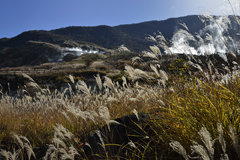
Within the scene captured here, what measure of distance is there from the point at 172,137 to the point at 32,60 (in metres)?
114

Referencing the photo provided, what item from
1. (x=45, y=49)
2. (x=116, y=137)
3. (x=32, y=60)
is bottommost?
(x=116, y=137)

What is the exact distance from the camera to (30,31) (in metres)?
181

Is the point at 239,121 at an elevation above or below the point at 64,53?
below

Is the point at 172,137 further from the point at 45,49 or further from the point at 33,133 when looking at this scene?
the point at 45,49

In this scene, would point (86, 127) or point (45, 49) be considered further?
point (45, 49)

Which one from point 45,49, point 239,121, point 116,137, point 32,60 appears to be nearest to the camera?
point 239,121

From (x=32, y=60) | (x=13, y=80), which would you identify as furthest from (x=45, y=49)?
(x=13, y=80)

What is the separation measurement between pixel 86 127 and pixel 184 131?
7.32 feet

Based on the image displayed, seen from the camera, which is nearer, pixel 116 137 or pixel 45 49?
pixel 116 137

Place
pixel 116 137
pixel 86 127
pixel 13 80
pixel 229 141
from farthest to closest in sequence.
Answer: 1. pixel 13 80
2. pixel 86 127
3. pixel 116 137
4. pixel 229 141

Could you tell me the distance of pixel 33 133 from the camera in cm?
348

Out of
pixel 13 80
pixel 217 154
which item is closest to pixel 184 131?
pixel 217 154

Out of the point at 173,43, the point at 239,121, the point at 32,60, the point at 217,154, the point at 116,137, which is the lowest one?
the point at 116,137

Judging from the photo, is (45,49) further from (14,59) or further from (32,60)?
(14,59)
